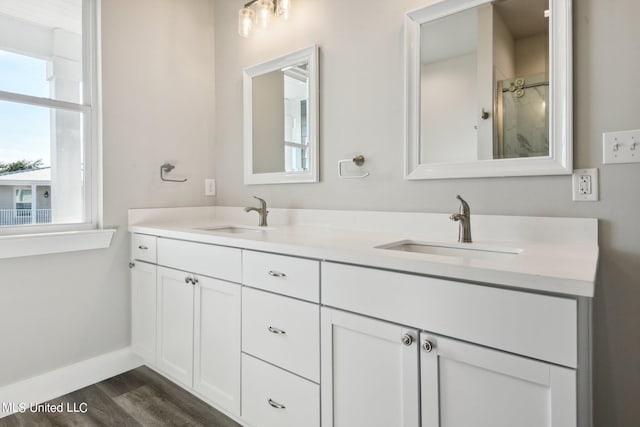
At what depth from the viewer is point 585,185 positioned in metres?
1.24

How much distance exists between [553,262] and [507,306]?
21 cm

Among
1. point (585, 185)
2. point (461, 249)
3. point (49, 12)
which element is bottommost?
point (461, 249)

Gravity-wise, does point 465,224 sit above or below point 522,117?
below

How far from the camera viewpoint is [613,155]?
3.91 feet

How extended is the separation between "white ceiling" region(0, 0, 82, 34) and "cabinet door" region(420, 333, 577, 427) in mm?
2378

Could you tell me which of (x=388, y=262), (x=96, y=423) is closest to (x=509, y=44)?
(x=388, y=262)

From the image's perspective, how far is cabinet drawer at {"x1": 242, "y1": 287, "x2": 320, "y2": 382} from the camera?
1233mm

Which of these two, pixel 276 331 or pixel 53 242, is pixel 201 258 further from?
pixel 53 242

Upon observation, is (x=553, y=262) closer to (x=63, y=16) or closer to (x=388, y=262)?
(x=388, y=262)

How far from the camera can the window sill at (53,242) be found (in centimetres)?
167

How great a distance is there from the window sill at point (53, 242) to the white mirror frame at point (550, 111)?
1705 millimetres

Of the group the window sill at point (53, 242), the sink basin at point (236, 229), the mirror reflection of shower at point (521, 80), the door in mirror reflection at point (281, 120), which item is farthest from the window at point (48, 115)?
the mirror reflection of shower at point (521, 80)

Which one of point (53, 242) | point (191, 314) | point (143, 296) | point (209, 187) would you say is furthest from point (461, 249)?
point (53, 242)

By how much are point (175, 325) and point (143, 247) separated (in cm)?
51
